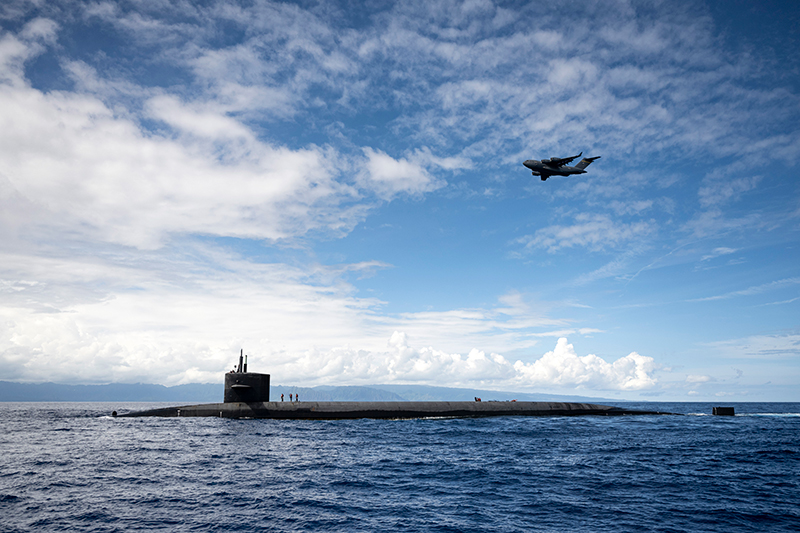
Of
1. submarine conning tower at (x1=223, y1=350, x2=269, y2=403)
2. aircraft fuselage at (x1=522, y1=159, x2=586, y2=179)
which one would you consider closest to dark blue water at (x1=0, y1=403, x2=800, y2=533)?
submarine conning tower at (x1=223, y1=350, x2=269, y2=403)

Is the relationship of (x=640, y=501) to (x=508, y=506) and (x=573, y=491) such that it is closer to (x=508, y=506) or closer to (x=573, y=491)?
(x=573, y=491)

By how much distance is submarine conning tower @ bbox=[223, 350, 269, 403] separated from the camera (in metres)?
52.2

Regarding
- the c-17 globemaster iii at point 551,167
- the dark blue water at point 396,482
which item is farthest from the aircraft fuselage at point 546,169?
the dark blue water at point 396,482

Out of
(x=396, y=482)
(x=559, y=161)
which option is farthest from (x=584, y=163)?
(x=396, y=482)

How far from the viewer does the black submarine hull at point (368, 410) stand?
52.5m

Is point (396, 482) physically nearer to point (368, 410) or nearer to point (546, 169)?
point (546, 169)

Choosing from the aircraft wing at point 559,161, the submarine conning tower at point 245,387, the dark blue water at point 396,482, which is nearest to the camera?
the dark blue water at point 396,482

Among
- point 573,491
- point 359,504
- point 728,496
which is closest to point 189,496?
point 359,504

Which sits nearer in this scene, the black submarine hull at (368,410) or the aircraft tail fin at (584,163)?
the aircraft tail fin at (584,163)

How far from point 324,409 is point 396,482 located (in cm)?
3463

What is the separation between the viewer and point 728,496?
20.8m

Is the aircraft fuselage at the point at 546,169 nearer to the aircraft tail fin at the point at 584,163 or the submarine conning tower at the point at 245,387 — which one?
the aircraft tail fin at the point at 584,163

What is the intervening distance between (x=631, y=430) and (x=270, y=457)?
35840 mm

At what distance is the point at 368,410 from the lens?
55.7 meters
